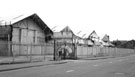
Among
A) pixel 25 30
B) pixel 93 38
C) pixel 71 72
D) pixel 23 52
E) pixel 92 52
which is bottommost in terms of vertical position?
pixel 71 72

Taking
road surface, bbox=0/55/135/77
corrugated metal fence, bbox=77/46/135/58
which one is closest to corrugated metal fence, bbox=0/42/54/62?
road surface, bbox=0/55/135/77

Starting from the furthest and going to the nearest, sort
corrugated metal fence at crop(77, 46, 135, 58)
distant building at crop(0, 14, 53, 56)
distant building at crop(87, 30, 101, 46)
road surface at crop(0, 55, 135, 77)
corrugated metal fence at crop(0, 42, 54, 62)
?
distant building at crop(87, 30, 101, 46) → corrugated metal fence at crop(77, 46, 135, 58) → distant building at crop(0, 14, 53, 56) → corrugated metal fence at crop(0, 42, 54, 62) → road surface at crop(0, 55, 135, 77)

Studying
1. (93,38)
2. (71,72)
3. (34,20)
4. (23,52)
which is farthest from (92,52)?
(93,38)

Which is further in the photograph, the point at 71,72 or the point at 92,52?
the point at 92,52

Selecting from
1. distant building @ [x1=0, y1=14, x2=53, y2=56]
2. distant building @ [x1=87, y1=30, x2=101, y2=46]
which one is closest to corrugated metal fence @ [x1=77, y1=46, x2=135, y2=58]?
distant building @ [x1=0, y1=14, x2=53, y2=56]

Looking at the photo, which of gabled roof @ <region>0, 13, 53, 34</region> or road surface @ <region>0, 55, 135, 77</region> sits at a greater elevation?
gabled roof @ <region>0, 13, 53, 34</region>

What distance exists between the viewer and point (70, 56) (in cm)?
3766

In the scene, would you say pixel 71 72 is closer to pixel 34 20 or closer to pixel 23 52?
pixel 23 52

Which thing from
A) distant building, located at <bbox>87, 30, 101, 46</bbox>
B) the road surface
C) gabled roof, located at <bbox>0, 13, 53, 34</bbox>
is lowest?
the road surface

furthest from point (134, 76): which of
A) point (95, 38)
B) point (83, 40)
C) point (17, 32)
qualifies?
point (95, 38)

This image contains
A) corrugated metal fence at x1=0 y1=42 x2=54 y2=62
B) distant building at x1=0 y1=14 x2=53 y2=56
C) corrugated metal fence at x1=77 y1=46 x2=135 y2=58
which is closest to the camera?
corrugated metal fence at x1=0 y1=42 x2=54 y2=62

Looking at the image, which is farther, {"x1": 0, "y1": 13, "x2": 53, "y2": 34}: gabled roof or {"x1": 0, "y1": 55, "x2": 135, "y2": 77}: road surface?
{"x1": 0, "y1": 13, "x2": 53, "y2": 34}: gabled roof

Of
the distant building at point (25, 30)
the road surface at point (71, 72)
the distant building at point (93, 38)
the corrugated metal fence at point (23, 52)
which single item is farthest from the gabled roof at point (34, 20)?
the distant building at point (93, 38)

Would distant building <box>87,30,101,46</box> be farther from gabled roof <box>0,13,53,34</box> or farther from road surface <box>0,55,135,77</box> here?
road surface <box>0,55,135,77</box>
